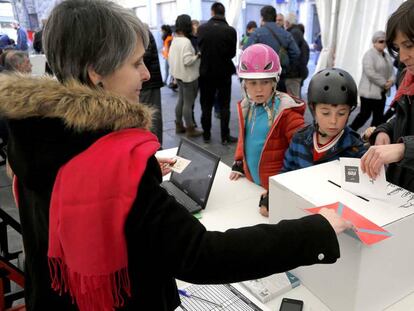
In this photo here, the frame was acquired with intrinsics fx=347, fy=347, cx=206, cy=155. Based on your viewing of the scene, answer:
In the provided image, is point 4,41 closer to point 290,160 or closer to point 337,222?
Result: point 290,160

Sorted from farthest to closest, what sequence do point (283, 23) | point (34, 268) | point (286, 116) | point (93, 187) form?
point (283, 23), point (286, 116), point (34, 268), point (93, 187)

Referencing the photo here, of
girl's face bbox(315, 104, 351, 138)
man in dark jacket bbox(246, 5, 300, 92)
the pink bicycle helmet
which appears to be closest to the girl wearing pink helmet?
the pink bicycle helmet

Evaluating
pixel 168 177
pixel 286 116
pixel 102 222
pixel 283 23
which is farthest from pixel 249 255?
pixel 283 23

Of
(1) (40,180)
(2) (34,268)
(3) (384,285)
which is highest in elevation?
(1) (40,180)

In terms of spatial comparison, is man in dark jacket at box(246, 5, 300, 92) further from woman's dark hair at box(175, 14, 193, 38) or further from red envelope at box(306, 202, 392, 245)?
red envelope at box(306, 202, 392, 245)

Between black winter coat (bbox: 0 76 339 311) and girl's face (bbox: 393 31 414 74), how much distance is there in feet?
2.48

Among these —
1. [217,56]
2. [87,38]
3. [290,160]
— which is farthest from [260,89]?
[217,56]

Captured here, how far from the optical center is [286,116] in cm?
172

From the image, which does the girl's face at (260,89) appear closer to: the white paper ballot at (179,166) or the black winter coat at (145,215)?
the white paper ballot at (179,166)

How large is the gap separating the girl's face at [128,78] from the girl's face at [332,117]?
36.5 inches

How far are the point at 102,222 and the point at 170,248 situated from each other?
139 millimetres

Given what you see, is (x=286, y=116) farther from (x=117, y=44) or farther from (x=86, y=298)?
(x=86, y=298)

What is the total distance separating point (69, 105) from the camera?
65cm

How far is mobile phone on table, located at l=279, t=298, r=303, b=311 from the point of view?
100 cm
